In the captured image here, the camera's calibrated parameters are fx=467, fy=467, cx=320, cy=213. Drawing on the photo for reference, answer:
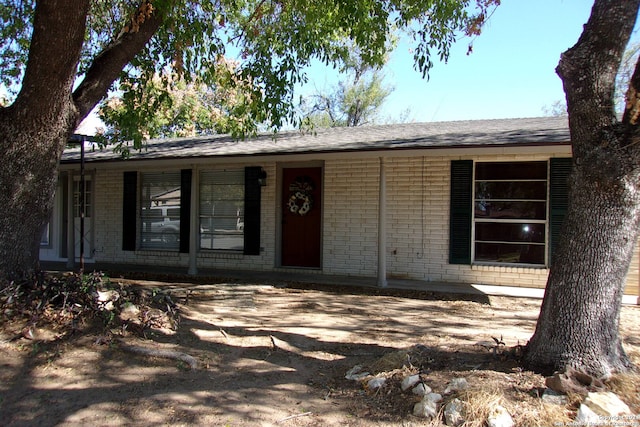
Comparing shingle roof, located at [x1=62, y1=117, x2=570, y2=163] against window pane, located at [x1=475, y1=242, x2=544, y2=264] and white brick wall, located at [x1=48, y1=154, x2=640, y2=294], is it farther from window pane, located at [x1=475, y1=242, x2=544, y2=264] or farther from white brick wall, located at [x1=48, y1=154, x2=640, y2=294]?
window pane, located at [x1=475, y1=242, x2=544, y2=264]

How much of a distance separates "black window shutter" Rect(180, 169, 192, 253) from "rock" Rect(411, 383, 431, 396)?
25.7ft

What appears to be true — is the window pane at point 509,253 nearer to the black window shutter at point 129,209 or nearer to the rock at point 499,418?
the rock at point 499,418

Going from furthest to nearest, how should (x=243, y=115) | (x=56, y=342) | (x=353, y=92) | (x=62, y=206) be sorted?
(x=353, y=92)
(x=62, y=206)
(x=243, y=115)
(x=56, y=342)

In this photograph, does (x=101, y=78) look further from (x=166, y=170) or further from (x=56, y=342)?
(x=166, y=170)

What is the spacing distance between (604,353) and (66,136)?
5.66 meters

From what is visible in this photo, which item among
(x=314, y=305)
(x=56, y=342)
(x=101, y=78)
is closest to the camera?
(x=56, y=342)

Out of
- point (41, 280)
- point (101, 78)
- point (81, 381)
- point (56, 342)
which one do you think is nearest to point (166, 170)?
point (101, 78)

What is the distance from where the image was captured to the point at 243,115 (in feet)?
27.5

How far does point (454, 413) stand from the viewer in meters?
3.07

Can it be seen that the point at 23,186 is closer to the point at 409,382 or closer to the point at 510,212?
the point at 409,382

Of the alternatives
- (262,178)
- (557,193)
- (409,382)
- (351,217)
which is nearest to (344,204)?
(351,217)

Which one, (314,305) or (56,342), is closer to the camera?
(56,342)

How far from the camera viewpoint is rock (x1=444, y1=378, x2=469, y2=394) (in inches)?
130

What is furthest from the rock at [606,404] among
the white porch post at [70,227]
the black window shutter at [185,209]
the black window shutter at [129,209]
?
the white porch post at [70,227]
